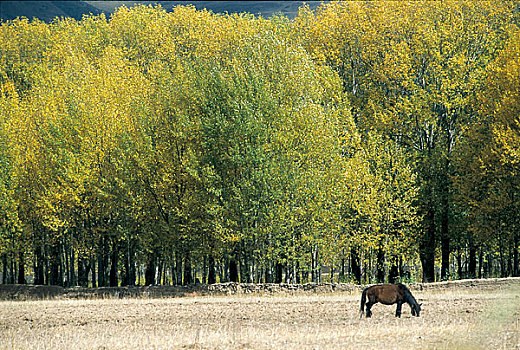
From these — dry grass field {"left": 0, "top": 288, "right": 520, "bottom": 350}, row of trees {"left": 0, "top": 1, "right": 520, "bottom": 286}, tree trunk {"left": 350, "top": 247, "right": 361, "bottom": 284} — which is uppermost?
row of trees {"left": 0, "top": 1, "right": 520, "bottom": 286}

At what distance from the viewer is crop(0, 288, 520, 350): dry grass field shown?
18.8 metres

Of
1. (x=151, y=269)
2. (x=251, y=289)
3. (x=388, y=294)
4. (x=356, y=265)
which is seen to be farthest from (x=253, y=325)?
(x=151, y=269)

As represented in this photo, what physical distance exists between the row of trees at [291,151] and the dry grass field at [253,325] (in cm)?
862

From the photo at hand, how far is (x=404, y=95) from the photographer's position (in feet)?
173

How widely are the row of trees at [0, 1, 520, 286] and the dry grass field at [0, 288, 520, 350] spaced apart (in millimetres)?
8620

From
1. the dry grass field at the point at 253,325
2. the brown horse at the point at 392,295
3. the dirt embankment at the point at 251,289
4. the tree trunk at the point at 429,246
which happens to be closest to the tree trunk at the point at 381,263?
the tree trunk at the point at 429,246

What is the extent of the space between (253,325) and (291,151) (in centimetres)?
1814

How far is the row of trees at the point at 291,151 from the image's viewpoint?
136ft

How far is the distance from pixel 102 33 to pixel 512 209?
4691cm

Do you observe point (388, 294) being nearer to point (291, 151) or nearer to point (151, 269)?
point (291, 151)

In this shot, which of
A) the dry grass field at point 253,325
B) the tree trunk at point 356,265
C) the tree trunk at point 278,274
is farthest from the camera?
the tree trunk at point 278,274

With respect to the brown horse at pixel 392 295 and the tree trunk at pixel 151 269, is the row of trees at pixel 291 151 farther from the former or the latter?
the brown horse at pixel 392 295

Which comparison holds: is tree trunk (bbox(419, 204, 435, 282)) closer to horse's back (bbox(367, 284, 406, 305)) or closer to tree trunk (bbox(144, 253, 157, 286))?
tree trunk (bbox(144, 253, 157, 286))

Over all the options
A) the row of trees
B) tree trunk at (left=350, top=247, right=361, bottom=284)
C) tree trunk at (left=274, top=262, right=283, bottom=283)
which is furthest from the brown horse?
tree trunk at (left=274, top=262, right=283, bottom=283)
